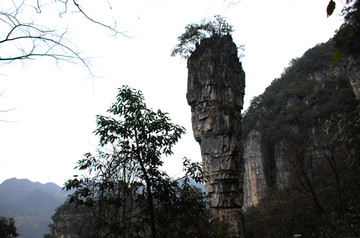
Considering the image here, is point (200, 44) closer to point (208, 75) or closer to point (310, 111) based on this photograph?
point (208, 75)

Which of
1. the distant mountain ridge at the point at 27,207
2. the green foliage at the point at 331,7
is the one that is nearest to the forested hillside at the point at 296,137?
the green foliage at the point at 331,7

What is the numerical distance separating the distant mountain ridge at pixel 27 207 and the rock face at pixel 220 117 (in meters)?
60.8

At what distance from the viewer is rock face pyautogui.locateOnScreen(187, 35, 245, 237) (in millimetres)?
11789

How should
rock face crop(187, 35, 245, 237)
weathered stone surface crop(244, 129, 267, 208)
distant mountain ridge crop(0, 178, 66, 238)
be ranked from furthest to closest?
distant mountain ridge crop(0, 178, 66, 238) → weathered stone surface crop(244, 129, 267, 208) → rock face crop(187, 35, 245, 237)

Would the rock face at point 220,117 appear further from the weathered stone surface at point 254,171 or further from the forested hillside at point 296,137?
the weathered stone surface at point 254,171

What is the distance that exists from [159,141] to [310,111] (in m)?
27.9

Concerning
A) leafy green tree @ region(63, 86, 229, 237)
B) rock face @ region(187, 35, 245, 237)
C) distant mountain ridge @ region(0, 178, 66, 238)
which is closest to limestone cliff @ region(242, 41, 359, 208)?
rock face @ region(187, 35, 245, 237)

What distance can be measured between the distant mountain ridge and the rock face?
2392 inches

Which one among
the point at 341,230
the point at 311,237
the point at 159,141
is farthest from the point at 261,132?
the point at 159,141

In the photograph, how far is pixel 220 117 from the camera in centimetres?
1260

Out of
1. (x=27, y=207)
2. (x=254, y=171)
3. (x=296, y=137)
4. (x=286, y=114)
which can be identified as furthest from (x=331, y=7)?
(x=27, y=207)

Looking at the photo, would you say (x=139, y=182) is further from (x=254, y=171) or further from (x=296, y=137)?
(x=254, y=171)

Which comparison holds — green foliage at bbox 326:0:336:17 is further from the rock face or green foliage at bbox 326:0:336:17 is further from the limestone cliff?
the limestone cliff

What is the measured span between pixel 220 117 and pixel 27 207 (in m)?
103
